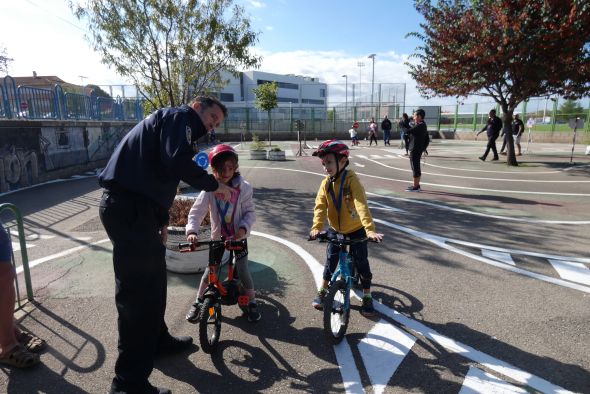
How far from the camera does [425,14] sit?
625 inches

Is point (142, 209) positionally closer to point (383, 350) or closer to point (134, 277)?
point (134, 277)

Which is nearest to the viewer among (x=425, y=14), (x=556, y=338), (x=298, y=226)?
(x=556, y=338)

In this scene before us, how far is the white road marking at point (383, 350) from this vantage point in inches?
115

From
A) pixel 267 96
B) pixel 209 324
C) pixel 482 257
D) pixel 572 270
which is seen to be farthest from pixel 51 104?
pixel 267 96

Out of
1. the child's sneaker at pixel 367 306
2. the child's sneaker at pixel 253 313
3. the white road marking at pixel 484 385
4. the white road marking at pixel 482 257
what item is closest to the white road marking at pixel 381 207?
the white road marking at pixel 482 257

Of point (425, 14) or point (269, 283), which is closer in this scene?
point (269, 283)

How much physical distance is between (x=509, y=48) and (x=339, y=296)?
1302cm

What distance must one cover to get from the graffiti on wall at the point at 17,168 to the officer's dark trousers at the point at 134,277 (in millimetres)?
10153

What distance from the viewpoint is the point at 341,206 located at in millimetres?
3682

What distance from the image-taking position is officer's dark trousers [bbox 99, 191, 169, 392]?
2.44 m

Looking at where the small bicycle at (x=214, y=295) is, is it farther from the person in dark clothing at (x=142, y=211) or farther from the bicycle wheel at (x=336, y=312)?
the bicycle wheel at (x=336, y=312)

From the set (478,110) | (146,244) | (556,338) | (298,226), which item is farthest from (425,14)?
(478,110)

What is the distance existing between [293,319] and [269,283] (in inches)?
35.1

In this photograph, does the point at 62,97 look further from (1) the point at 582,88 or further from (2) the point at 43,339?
(1) the point at 582,88
